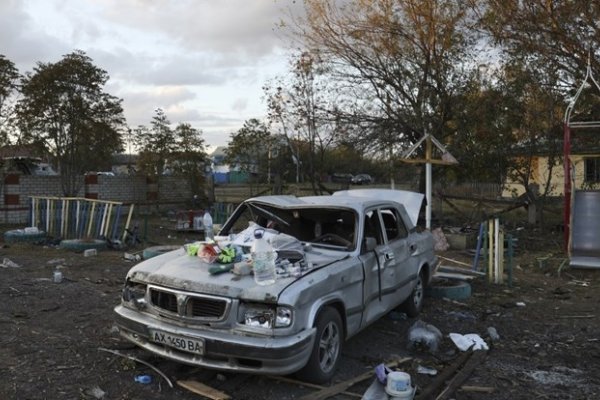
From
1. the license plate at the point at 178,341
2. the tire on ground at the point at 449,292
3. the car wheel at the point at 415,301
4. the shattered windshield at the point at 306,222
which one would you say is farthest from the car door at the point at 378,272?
the tire on ground at the point at 449,292

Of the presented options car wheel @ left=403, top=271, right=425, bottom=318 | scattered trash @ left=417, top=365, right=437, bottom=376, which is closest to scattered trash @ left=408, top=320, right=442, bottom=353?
scattered trash @ left=417, top=365, right=437, bottom=376

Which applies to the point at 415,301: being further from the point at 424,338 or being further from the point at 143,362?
the point at 143,362

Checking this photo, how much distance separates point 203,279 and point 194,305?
212 mm

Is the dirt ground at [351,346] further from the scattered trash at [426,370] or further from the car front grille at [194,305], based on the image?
the car front grille at [194,305]

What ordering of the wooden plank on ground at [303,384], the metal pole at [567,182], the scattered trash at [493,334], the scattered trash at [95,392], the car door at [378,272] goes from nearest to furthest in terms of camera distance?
1. the scattered trash at [95,392]
2. the wooden plank on ground at [303,384]
3. the car door at [378,272]
4. the scattered trash at [493,334]
5. the metal pole at [567,182]

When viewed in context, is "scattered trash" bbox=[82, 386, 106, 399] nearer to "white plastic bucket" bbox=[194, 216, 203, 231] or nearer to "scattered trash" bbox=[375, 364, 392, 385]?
"scattered trash" bbox=[375, 364, 392, 385]

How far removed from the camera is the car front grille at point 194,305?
419 cm

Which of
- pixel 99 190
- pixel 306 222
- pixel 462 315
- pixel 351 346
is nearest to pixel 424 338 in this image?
pixel 351 346

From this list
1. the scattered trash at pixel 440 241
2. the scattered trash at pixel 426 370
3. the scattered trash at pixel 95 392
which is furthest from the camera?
the scattered trash at pixel 440 241

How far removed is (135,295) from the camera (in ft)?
15.5

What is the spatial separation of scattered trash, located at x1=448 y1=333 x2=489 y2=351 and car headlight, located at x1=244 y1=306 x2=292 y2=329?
93.6 inches

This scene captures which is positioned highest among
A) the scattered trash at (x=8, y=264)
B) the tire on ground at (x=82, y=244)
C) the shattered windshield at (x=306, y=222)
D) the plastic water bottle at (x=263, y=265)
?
the shattered windshield at (x=306, y=222)

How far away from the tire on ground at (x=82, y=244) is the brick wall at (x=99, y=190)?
3.43 meters

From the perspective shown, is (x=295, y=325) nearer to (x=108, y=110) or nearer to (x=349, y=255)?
(x=349, y=255)
